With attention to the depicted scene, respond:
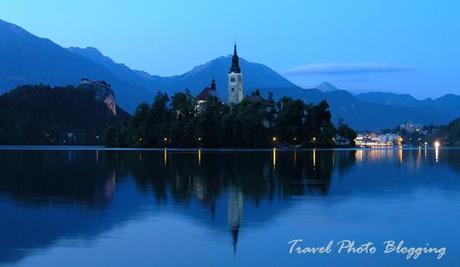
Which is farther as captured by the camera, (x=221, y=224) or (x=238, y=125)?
(x=238, y=125)

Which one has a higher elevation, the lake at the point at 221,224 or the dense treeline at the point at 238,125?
the dense treeline at the point at 238,125

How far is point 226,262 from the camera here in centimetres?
1416

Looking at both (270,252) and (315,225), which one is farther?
(315,225)

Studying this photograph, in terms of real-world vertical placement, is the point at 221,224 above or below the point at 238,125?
below

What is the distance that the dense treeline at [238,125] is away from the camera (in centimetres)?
14412

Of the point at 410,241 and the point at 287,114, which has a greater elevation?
the point at 287,114

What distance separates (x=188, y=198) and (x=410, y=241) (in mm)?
12479

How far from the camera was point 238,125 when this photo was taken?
475ft

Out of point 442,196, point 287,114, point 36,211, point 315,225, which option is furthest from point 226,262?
point 287,114

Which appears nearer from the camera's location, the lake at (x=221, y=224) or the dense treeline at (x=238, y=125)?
the lake at (x=221, y=224)

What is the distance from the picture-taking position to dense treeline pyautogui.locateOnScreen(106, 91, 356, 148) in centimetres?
14412

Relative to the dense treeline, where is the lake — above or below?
below

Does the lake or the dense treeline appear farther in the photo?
the dense treeline

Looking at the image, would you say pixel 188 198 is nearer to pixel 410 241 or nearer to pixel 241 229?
pixel 241 229
